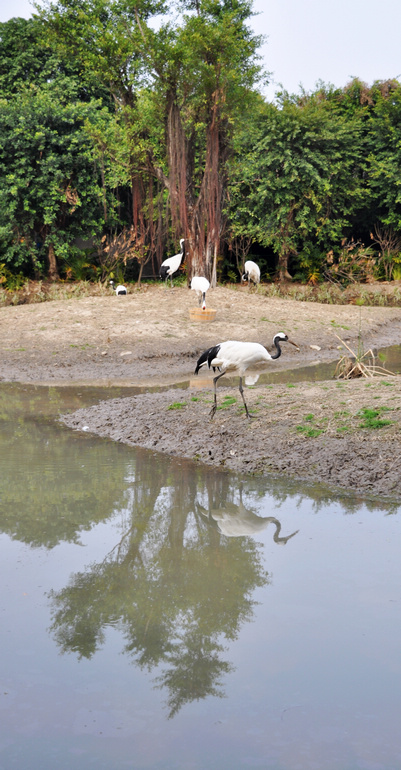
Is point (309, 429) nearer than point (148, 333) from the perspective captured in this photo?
Yes

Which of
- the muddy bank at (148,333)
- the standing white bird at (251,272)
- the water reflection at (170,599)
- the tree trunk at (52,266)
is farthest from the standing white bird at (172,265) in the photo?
the water reflection at (170,599)

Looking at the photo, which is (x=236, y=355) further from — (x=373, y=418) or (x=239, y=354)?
(x=373, y=418)

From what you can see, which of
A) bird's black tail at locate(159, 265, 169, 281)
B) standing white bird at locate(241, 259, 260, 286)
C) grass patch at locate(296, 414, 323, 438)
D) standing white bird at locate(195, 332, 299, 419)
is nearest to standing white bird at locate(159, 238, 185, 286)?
bird's black tail at locate(159, 265, 169, 281)

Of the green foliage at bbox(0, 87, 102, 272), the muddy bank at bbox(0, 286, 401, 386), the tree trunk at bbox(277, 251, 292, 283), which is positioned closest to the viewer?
the muddy bank at bbox(0, 286, 401, 386)

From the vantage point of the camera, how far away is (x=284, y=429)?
7582 millimetres

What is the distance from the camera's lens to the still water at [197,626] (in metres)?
2.92

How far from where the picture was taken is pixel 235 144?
19797mm

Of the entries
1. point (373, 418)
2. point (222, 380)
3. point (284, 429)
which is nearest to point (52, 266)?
point (222, 380)

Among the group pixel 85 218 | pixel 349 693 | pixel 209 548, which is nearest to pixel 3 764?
pixel 349 693

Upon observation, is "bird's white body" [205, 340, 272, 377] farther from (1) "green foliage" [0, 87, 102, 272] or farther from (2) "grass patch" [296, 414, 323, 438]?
(1) "green foliage" [0, 87, 102, 272]

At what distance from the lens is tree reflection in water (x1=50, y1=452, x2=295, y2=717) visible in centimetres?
353

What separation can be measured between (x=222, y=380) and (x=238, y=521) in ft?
22.8

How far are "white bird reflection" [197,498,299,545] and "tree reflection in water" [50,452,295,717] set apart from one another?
0.03m

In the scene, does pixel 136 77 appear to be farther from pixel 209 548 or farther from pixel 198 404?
pixel 209 548
